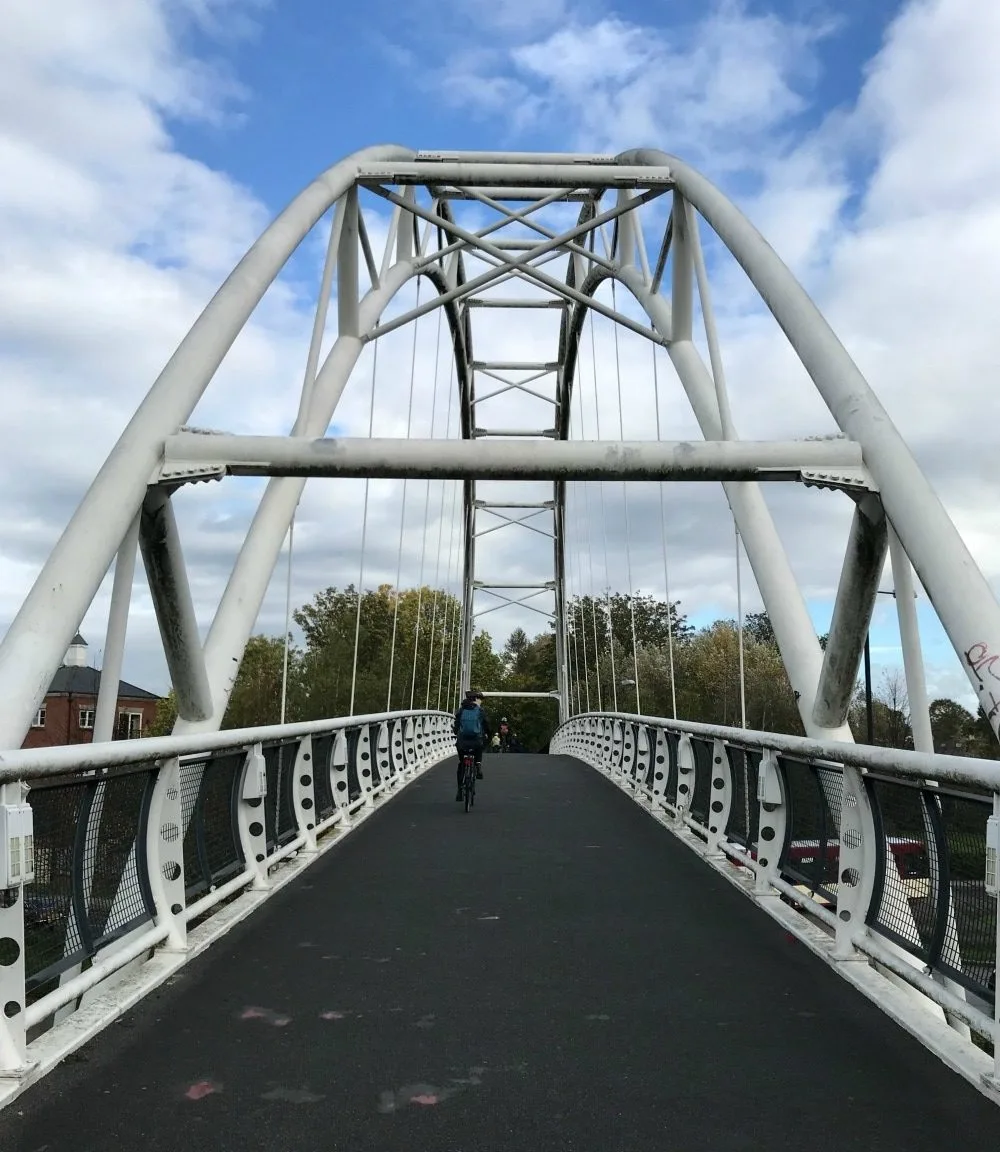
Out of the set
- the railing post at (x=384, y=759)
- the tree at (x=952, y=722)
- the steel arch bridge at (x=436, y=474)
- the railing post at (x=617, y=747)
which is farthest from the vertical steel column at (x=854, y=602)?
the tree at (x=952, y=722)

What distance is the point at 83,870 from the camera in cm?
447

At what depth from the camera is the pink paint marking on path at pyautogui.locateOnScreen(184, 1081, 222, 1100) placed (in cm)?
354

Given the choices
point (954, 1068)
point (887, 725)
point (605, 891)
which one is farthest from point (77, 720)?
point (954, 1068)

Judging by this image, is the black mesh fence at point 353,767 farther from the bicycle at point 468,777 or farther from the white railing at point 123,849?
the white railing at point 123,849

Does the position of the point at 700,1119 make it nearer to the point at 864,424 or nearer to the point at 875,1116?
the point at 875,1116

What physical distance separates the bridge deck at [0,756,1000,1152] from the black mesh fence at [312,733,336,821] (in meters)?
2.94

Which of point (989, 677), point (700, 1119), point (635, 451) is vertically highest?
point (635, 451)

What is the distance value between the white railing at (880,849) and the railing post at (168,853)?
9.91 ft

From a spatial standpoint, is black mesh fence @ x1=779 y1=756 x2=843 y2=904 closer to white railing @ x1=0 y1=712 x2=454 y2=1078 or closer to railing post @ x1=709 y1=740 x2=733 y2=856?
railing post @ x1=709 y1=740 x2=733 y2=856

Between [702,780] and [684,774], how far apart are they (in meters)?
0.79

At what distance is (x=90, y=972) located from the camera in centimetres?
425

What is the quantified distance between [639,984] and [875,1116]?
64.9 inches

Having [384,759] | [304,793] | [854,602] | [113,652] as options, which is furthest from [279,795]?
[384,759]

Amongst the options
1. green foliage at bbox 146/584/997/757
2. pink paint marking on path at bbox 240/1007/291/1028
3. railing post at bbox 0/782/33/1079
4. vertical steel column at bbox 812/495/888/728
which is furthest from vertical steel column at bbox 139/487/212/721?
green foliage at bbox 146/584/997/757
